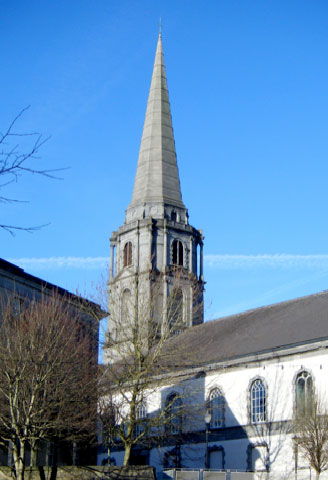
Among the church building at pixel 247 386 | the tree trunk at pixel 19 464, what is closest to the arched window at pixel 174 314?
the church building at pixel 247 386

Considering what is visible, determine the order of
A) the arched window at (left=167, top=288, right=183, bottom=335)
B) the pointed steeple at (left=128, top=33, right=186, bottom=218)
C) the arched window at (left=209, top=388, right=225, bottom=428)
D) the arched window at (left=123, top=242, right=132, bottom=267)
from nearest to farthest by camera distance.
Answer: the arched window at (left=167, top=288, right=183, bottom=335), the arched window at (left=209, top=388, right=225, bottom=428), the arched window at (left=123, top=242, right=132, bottom=267), the pointed steeple at (left=128, top=33, right=186, bottom=218)

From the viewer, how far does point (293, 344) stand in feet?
150

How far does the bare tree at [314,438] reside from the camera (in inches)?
1522

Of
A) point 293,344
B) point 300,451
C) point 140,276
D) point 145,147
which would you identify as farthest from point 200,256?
point 300,451

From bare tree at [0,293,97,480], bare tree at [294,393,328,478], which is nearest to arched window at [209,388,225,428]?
bare tree at [294,393,328,478]

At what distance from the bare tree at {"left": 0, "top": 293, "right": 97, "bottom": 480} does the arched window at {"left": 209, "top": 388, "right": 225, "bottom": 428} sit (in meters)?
9.32

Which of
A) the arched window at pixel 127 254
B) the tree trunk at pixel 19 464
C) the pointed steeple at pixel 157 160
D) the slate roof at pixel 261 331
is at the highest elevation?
the pointed steeple at pixel 157 160

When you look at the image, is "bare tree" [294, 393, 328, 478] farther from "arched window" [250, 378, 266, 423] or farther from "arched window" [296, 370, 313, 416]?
"arched window" [250, 378, 266, 423]

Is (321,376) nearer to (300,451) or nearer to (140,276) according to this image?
(300,451)

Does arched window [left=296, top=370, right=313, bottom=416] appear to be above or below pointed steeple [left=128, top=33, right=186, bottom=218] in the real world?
below

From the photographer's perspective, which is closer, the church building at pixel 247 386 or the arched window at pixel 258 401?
the church building at pixel 247 386

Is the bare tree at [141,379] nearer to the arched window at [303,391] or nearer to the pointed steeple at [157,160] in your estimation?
the arched window at [303,391]

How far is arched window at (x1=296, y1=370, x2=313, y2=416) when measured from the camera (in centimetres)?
4415

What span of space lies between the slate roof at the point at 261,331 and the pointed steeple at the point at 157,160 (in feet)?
55.3
